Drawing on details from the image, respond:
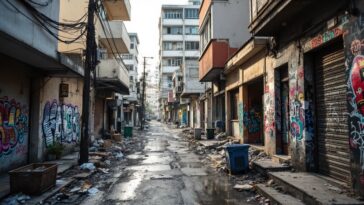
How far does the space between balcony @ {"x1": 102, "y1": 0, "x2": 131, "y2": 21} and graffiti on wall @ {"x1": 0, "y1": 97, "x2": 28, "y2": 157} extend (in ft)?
38.2

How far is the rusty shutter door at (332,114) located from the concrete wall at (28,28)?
7.25m

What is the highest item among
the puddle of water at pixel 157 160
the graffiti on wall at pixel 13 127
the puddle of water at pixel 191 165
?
the graffiti on wall at pixel 13 127

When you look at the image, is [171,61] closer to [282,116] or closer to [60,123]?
[60,123]

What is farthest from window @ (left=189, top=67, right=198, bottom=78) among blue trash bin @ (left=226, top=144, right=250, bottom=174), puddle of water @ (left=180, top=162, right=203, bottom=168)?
blue trash bin @ (left=226, top=144, right=250, bottom=174)

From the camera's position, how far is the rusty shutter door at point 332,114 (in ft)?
24.1

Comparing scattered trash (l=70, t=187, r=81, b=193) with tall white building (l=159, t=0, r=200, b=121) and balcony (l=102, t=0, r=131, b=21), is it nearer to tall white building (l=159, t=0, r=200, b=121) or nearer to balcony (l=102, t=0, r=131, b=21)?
balcony (l=102, t=0, r=131, b=21)

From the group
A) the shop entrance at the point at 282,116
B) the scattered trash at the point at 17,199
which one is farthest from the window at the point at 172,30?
the scattered trash at the point at 17,199

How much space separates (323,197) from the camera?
19.9 feet

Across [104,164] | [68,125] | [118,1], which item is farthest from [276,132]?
[118,1]

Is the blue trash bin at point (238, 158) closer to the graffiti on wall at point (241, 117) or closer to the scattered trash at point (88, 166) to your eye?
the scattered trash at point (88, 166)

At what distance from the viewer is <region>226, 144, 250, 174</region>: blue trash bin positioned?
10344mm

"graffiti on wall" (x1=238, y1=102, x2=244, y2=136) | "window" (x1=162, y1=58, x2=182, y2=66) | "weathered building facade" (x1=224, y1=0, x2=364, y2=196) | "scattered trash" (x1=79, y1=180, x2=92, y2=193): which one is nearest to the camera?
"weathered building facade" (x1=224, y1=0, x2=364, y2=196)

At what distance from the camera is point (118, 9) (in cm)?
2264

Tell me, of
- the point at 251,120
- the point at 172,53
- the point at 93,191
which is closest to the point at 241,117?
the point at 251,120
